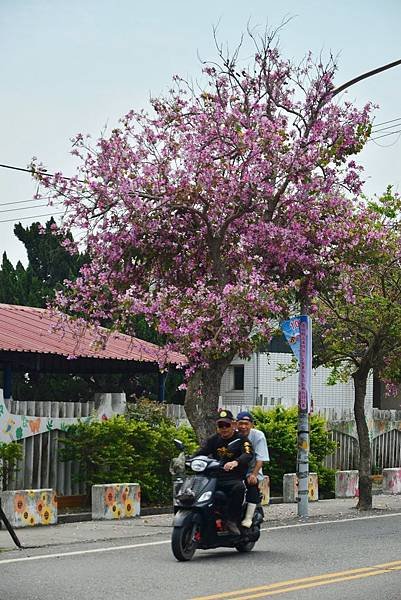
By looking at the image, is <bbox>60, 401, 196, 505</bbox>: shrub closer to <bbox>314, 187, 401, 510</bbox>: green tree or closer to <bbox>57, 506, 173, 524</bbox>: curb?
<bbox>57, 506, 173, 524</bbox>: curb

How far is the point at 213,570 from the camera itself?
1287 cm

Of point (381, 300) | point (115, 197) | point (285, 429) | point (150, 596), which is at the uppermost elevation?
point (115, 197)

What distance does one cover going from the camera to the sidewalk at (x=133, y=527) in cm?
1639

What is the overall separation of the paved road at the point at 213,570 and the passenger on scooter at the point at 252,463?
1.87ft

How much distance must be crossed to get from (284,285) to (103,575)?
8.67 m

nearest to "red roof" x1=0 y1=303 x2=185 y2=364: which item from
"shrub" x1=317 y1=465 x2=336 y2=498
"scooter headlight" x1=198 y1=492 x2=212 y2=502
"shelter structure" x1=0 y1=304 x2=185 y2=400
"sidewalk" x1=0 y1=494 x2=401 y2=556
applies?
"shelter structure" x1=0 y1=304 x2=185 y2=400

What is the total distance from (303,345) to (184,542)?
7757 millimetres

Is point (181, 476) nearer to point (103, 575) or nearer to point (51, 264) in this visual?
point (103, 575)

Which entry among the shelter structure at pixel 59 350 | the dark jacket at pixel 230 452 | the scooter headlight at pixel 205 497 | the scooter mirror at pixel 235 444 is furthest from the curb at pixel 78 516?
the scooter headlight at pixel 205 497

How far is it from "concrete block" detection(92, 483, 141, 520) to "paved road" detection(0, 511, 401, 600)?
281 cm

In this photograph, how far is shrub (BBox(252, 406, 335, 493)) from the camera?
2544cm

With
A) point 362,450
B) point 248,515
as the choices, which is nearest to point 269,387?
point 362,450

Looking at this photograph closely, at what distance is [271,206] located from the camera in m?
19.9

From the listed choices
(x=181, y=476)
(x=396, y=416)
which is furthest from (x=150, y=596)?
(x=396, y=416)
